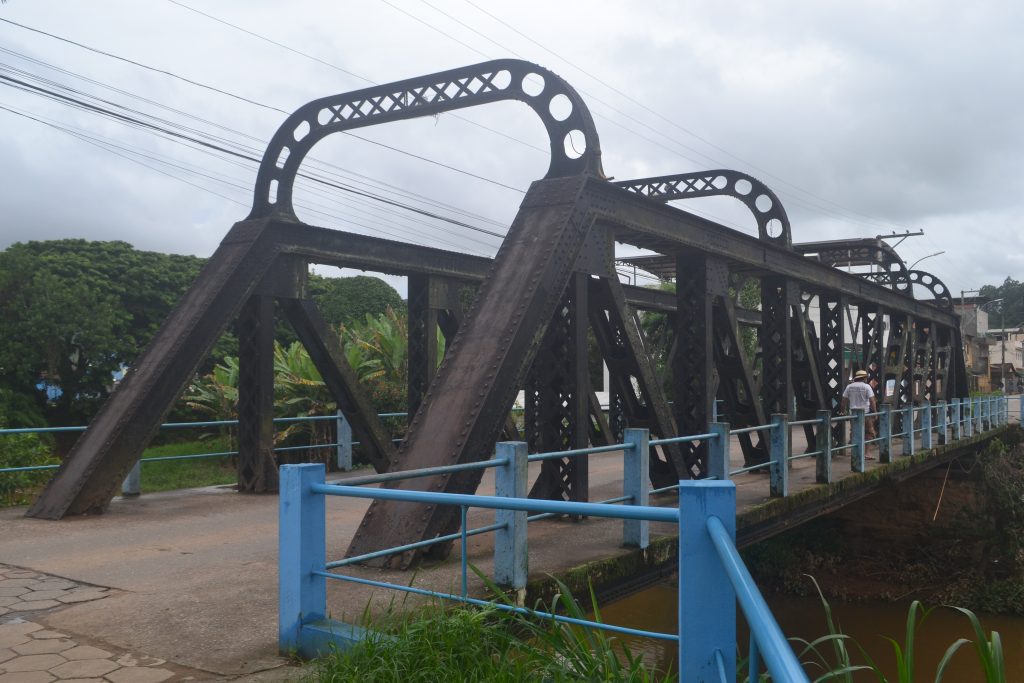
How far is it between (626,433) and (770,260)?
5506mm

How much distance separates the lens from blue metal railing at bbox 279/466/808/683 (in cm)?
246

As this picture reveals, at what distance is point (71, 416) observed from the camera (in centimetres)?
A: 2344

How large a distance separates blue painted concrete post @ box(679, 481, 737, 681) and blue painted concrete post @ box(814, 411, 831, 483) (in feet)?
26.9

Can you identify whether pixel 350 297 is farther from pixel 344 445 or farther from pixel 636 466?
pixel 636 466

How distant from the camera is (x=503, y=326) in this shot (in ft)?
22.9

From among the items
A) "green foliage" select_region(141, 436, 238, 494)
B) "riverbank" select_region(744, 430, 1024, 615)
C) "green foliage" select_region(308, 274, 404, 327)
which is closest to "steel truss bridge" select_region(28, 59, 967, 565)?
"riverbank" select_region(744, 430, 1024, 615)

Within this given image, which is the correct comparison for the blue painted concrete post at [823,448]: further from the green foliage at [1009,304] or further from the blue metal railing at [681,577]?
the green foliage at [1009,304]

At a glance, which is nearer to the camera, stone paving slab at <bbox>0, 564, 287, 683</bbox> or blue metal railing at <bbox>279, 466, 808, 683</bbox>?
blue metal railing at <bbox>279, 466, 808, 683</bbox>

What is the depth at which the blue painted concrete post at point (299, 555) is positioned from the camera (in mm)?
4441

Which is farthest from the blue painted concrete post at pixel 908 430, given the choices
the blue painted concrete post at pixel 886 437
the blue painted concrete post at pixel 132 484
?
the blue painted concrete post at pixel 132 484

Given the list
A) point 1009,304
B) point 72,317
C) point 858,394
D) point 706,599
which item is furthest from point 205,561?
point 1009,304

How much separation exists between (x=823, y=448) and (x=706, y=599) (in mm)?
8440

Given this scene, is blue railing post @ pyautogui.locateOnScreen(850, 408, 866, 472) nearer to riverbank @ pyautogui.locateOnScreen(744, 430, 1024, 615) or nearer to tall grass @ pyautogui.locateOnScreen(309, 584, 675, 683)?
riverbank @ pyautogui.locateOnScreen(744, 430, 1024, 615)

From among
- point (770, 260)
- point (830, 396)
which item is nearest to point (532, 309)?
point (770, 260)
